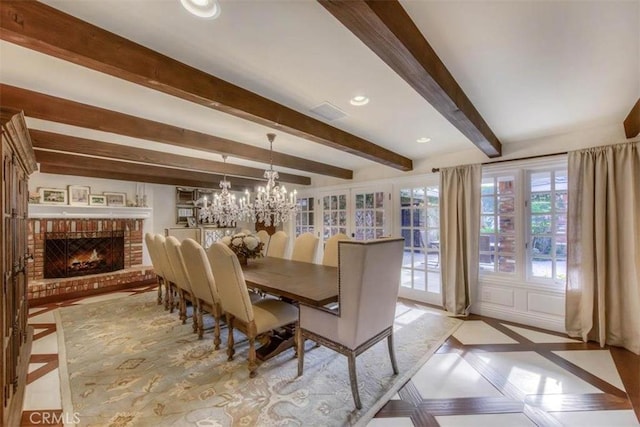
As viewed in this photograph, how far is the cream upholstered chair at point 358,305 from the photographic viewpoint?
1.80 meters

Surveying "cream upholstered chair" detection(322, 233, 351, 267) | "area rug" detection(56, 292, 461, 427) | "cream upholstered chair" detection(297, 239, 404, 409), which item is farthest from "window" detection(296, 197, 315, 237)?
"cream upholstered chair" detection(297, 239, 404, 409)

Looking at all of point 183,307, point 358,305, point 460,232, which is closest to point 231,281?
point 358,305

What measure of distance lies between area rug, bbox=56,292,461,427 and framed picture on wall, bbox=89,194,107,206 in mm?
2597

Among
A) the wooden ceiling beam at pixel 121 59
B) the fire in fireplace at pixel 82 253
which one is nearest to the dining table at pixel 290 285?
the wooden ceiling beam at pixel 121 59

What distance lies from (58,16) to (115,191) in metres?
5.02

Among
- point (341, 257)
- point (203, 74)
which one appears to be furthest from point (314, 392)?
point (203, 74)

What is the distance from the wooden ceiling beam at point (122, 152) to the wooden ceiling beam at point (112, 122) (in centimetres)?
101

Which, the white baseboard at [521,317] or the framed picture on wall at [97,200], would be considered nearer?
the white baseboard at [521,317]

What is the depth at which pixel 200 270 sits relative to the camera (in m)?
2.51

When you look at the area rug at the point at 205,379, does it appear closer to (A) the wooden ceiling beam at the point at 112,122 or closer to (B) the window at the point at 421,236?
(B) the window at the point at 421,236

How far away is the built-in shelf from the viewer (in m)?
4.40

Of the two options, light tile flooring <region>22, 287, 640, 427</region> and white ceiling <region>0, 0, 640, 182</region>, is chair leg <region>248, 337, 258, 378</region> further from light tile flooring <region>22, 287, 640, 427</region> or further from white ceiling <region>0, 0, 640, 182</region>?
white ceiling <region>0, 0, 640, 182</region>

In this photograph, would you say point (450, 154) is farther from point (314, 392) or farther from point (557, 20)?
point (314, 392)

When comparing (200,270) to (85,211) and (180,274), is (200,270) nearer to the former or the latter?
(180,274)
